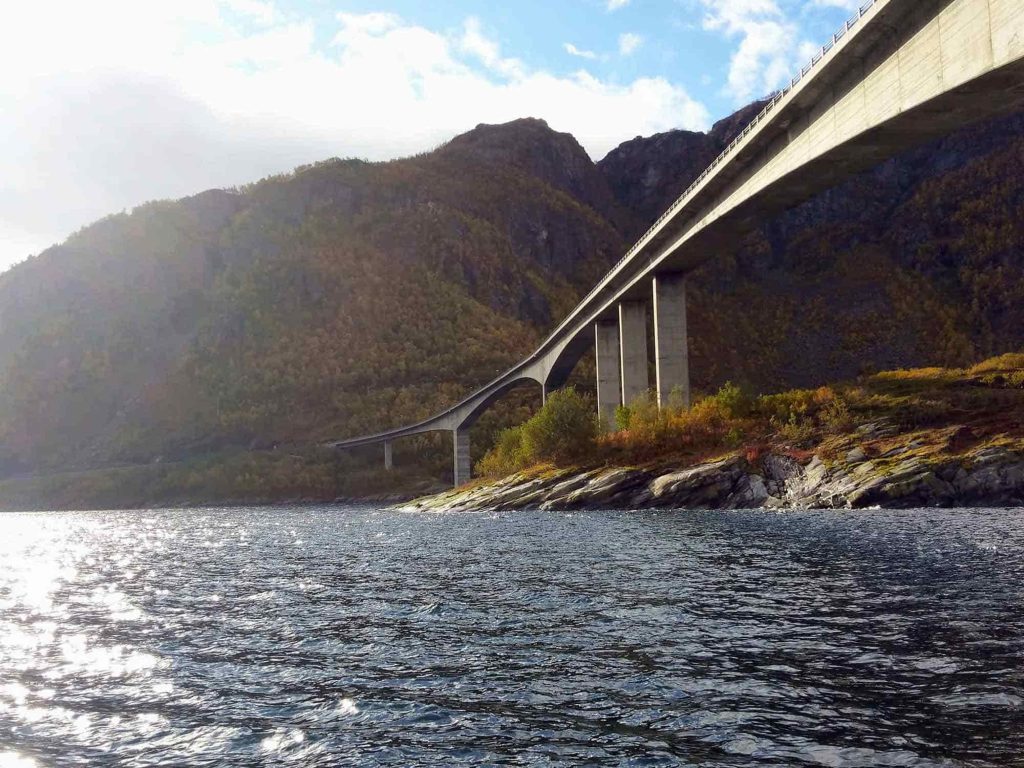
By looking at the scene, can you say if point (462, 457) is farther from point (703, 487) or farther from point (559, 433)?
point (703, 487)

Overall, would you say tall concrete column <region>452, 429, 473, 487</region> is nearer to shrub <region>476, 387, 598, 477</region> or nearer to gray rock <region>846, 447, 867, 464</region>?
shrub <region>476, 387, 598, 477</region>

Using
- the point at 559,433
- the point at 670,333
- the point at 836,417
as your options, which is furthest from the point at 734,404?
the point at 559,433

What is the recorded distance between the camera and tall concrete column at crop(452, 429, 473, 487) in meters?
119

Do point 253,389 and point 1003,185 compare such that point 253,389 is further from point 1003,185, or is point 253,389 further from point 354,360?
point 1003,185

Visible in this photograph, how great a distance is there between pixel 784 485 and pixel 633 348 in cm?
2920

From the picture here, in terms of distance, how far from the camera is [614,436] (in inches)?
2879

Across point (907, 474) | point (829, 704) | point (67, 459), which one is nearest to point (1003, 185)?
point (907, 474)

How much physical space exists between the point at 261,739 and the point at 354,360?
157822 millimetres

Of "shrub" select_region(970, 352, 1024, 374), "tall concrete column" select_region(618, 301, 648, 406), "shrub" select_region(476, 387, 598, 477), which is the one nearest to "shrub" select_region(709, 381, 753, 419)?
"tall concrete column" select_region(618, 301, 648, 406)

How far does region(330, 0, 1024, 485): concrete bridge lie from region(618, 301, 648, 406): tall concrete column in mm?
4763

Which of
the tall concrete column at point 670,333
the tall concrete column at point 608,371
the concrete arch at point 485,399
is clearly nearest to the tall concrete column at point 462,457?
the concrete arch at point 485,399

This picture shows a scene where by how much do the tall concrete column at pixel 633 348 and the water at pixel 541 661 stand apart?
50.5m

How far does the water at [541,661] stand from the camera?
Answer: 966 cm

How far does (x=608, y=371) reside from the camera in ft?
295
